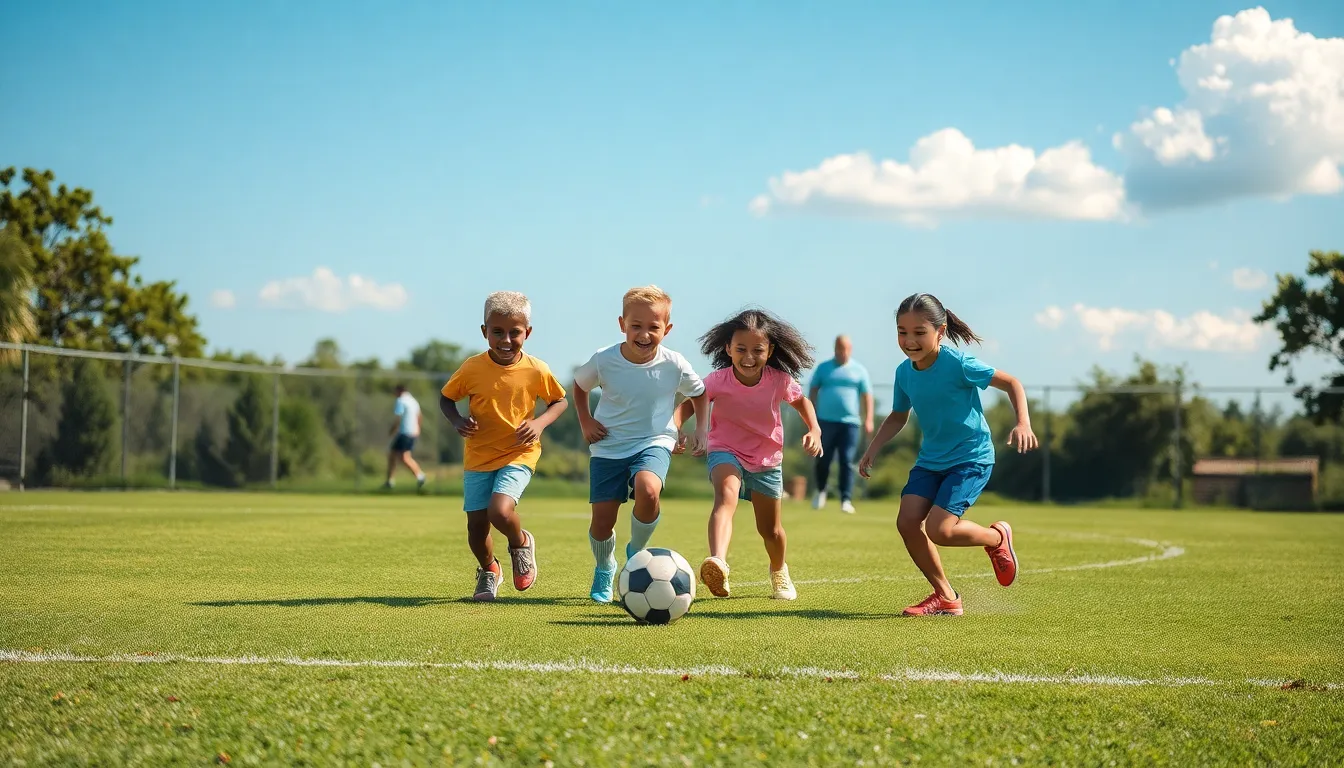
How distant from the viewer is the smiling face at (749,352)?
6.75 m

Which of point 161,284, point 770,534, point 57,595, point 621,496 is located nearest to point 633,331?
point 621,496

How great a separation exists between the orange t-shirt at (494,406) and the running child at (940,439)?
1930 millimetres

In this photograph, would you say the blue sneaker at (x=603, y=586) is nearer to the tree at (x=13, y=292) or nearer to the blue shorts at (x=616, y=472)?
the blue shorts at (x=616, y=472)

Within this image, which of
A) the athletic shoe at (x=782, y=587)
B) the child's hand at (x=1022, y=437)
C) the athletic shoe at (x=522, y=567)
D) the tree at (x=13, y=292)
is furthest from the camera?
the tree at (x=13, y=292)

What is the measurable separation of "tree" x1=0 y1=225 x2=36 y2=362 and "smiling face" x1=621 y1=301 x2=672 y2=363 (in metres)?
20.7

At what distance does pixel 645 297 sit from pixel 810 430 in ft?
4.16

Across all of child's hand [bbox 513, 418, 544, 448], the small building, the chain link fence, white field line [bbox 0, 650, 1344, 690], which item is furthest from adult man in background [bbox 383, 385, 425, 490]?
white field line [bbox 0, 650, 1344, 690]

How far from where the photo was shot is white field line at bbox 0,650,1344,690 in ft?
14.0

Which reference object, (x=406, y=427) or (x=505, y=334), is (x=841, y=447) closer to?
(x=406, y=427)

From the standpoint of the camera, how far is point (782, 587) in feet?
22.2

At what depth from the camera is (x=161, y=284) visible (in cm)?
3500

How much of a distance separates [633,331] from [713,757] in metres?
3.56

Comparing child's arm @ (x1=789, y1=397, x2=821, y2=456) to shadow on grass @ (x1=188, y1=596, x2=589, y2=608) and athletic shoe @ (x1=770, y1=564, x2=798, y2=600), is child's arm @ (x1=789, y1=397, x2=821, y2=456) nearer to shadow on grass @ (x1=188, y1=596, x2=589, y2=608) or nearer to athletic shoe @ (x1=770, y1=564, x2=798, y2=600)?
athletic shoe @ (x1=770, y1=564, x2=798, y2=600)

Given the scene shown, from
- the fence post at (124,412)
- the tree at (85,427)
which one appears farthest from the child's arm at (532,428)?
the fence post at (124,412)
